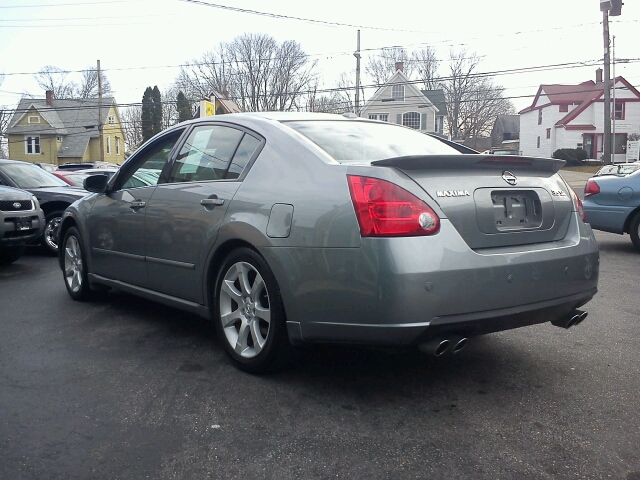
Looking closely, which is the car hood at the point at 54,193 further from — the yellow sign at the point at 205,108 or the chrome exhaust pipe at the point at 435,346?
the yellow sign at the point at 205,108

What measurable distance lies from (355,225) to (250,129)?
1.33 metres

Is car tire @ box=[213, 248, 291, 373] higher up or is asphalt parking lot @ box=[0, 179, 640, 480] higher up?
car tire @ box=[213, 248, 291, 373]

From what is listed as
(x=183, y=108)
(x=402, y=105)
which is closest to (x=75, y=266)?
(x=402, y=105)

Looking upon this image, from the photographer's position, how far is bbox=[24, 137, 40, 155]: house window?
62688 mm

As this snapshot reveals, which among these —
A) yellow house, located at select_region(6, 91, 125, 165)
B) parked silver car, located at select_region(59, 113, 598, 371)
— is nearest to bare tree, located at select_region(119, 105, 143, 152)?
yellow house, located at select_region(6, 91, 125, 165)

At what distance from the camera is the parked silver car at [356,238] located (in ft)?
10.7

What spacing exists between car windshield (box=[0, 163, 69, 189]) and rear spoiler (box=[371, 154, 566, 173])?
8.66 metres

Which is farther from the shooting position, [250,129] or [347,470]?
[250,129]

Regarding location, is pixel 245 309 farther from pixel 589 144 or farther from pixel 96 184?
pixel 589 144

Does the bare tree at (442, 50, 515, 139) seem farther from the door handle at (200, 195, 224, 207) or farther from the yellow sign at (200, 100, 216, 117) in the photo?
the door handle at (200, 195, 224, 207)

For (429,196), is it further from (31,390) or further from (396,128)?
(31,390)

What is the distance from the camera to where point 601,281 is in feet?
23.5

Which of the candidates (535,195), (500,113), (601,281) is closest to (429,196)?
(535,195)

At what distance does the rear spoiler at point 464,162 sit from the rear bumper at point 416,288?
343 millimetres
